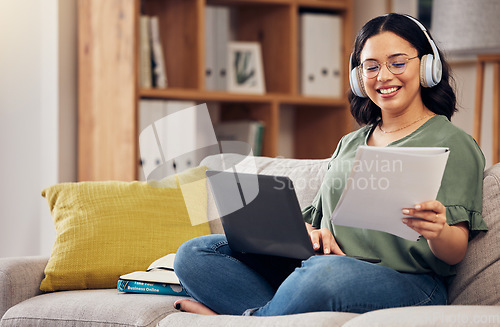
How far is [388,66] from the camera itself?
162cm

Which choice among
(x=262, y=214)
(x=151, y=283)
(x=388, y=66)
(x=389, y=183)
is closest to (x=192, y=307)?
(x=151, y=283)

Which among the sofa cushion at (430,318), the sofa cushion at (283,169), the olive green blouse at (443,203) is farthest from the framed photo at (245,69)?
the sofa cushion at (430,318)

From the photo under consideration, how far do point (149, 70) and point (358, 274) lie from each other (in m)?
1.82

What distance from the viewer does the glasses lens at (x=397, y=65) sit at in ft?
5.25

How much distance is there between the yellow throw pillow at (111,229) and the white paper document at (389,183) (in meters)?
0.77

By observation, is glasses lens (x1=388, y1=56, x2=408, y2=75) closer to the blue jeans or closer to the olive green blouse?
the olive green blouse

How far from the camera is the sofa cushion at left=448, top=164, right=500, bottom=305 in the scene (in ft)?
4.87

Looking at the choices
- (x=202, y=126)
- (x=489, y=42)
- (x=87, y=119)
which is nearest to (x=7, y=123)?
(x=87, y=119)

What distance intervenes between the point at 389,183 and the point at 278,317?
33cm

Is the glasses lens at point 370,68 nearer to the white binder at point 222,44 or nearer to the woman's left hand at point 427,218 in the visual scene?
the woman's left hand at point 427,218

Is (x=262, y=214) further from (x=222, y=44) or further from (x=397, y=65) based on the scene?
(x=222, y=44)

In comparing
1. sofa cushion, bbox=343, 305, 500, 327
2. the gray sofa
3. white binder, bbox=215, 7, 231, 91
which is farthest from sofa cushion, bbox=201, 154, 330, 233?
white binder, bbox=215, 7, 231, 91

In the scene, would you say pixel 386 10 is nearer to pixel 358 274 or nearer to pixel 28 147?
pixel 28 147

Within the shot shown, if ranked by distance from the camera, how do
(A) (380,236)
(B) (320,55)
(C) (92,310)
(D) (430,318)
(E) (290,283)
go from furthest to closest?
(B) (320,55) < (C) (92,310) < (A) (380,236) < (E) (290,283) < (D) (430,318)
